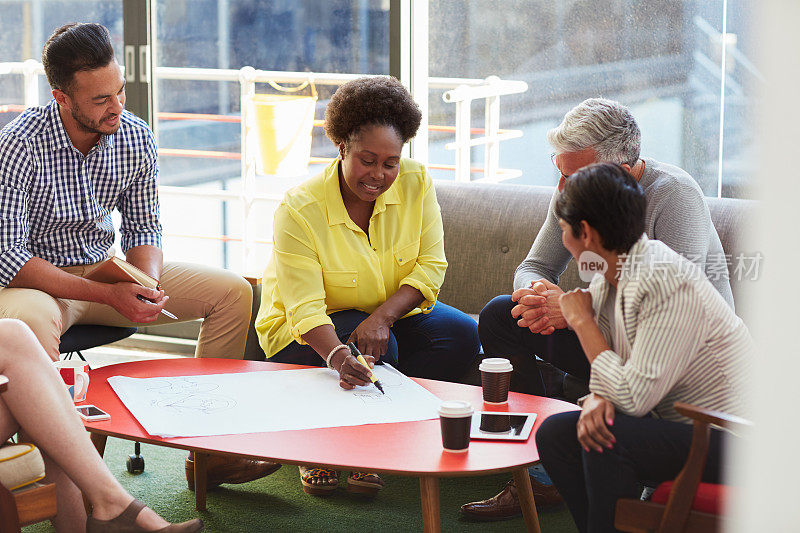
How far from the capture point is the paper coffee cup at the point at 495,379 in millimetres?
2182

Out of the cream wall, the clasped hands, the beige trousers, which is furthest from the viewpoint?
the beige trousers

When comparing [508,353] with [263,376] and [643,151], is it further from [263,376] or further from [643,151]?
[643,151]

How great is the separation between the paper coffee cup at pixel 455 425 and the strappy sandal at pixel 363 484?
0.74 metres

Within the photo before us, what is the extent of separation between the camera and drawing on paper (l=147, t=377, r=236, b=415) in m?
2.16

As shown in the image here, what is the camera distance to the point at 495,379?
219cm

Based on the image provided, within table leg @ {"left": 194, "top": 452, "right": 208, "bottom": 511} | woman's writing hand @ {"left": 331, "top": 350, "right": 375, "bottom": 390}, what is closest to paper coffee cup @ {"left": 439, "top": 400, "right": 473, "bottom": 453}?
woman's writing hand @ {"left": 331, "top": 350, "right": 375, "bottom": 390}

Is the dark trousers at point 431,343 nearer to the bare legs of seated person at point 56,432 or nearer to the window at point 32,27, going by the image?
the bare legs of seated person at point 56,432

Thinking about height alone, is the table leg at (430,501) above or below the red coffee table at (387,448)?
below

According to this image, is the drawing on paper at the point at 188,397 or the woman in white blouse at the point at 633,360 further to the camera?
the drawing on paper at the point at 188,397

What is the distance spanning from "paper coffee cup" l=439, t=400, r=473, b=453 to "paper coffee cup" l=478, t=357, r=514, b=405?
31cm

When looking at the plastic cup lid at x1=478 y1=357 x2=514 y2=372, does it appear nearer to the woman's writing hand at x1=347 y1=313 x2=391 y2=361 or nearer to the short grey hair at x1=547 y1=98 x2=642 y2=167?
the woman's writing hand at x1=347 y1=313 x2=391 y2=361

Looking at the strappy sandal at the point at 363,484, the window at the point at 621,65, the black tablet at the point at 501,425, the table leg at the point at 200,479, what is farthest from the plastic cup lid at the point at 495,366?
the window at the point at 621,65

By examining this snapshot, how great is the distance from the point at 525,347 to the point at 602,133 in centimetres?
65

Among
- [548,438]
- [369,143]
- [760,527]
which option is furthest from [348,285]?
[760,527]
